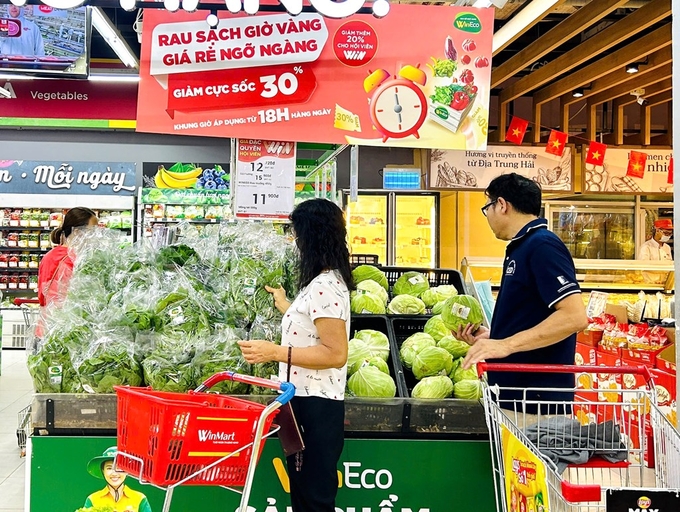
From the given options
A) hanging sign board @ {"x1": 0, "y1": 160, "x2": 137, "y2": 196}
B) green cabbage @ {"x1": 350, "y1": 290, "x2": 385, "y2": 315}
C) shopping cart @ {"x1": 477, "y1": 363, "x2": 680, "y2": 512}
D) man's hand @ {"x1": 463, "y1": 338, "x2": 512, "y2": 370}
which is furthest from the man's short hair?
hanging sign board @ {"x1": 0, "y1": 160, "x2": 137, "y2": 196}

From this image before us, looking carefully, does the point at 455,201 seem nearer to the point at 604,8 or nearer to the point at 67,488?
the point at 604,8

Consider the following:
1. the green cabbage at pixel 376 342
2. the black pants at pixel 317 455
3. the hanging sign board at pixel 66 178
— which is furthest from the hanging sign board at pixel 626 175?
the black pants at pixel 317 455

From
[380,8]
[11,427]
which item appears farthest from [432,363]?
[11,427]

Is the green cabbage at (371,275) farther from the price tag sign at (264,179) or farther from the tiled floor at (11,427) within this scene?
the tiled floor at (11,427)

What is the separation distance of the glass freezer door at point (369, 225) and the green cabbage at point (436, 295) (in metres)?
6.27

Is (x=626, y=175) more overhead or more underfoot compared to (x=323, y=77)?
more overhead

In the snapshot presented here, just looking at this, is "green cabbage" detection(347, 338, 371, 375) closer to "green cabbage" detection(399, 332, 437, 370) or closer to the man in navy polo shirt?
"green cabbage" detection(399, 332, 437, 370)

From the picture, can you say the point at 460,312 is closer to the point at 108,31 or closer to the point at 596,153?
the point at 108,31

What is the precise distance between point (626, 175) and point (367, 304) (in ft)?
24.1

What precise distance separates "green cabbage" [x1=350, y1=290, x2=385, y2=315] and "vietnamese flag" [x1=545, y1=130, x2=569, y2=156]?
6.45 meters

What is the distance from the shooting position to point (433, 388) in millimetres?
3102

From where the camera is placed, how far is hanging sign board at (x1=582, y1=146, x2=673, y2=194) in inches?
390

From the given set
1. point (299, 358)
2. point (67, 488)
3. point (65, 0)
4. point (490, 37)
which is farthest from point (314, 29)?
point (67, 488)

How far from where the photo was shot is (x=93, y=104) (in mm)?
12141
